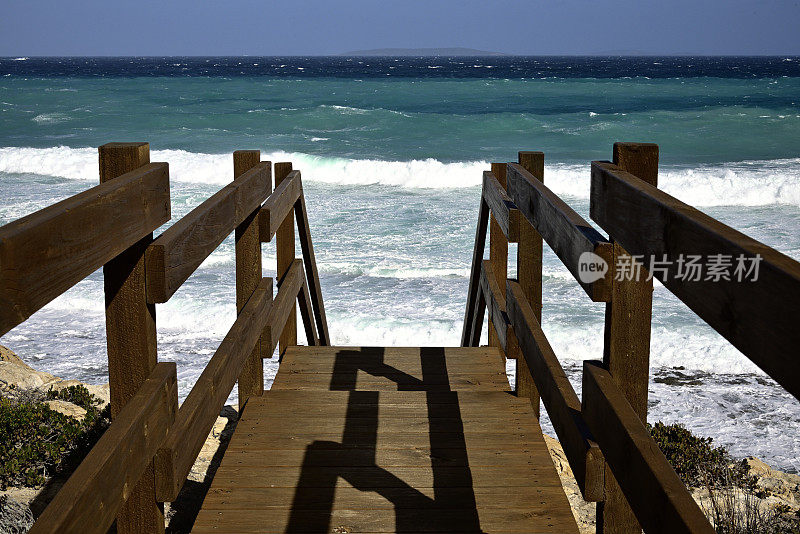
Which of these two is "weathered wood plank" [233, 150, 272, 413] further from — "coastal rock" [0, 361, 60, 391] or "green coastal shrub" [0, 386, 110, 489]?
"coastal rock" [0, 361, 60, 391]

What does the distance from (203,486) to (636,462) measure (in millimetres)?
3370

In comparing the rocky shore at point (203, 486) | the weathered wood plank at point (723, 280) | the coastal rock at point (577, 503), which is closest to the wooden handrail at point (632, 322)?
the weathered wood plank at point (723, 280)

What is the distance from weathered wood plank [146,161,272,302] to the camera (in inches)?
70.5

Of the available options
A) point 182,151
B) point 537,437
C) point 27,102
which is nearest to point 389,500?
point 537,437

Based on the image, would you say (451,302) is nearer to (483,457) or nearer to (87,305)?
(87,305)

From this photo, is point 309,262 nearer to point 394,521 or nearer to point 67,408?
point 67,408

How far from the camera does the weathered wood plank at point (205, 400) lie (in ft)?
6.12

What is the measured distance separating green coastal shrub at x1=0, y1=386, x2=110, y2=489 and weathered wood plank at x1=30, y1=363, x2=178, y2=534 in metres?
2.68

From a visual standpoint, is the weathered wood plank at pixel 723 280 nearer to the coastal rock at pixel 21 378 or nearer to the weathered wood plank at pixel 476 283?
the weathered wood plank at pixel 476 283

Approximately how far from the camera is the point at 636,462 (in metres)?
1.54

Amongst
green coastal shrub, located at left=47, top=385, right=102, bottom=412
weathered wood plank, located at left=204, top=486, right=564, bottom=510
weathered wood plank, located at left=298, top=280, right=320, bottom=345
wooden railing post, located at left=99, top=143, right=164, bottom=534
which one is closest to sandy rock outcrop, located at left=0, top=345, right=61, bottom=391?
green coastal shrub, located at left=47, top=385, right=102, bottom=412

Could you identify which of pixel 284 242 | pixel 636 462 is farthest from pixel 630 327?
pixel 284 242

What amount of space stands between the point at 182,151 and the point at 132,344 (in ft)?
73.5

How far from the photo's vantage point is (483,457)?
117 inches
